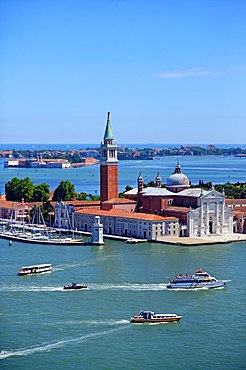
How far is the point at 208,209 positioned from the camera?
15961 millimetres

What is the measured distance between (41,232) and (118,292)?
629cm

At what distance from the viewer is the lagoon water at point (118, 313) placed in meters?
7.80

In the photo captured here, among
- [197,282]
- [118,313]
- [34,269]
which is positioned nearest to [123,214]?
[34,269]

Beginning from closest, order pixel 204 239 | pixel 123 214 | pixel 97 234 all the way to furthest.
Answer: pixel 97 234 → pixel 204 239 → pixel 123 214

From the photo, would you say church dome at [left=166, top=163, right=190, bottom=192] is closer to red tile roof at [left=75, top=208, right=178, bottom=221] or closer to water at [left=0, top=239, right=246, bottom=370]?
red tile roof at [left=75, top=208, right=178, bottom=221]

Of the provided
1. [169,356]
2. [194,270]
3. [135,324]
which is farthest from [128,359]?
[194,270]

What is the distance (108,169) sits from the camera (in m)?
17.6

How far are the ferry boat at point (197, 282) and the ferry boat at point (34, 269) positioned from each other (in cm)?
191

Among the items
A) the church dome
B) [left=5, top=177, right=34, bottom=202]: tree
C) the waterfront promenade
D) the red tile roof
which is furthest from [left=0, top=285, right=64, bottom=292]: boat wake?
[left=5, top=177, right=34, bottom=202]: tree

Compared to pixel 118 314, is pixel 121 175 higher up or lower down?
lower down

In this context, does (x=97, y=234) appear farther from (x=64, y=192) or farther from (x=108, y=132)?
(x=64, y=192)

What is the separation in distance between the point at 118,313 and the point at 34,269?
103 inches

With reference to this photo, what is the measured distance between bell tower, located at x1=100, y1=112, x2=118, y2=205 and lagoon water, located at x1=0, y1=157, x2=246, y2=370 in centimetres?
409

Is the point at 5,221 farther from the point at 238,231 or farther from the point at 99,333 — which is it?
the point at 99,333
